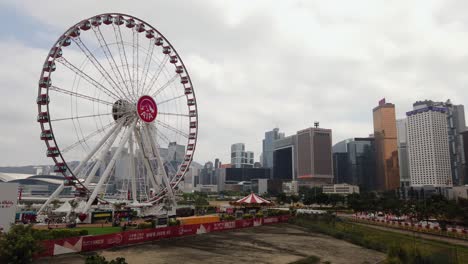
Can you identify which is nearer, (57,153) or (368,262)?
(368,262)

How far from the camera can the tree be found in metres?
19.5

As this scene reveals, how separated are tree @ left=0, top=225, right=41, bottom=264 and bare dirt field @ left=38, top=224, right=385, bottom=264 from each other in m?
4.11

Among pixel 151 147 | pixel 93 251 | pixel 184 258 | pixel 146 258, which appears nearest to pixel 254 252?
pixel 184 258

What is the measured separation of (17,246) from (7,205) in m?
10.3

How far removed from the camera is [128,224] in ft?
146

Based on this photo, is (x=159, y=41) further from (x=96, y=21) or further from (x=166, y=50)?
(x=96, y=21)

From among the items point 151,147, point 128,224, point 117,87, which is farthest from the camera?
point 151,147

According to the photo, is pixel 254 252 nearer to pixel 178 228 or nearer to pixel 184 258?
pixel 184 258

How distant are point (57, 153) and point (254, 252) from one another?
27.9 m

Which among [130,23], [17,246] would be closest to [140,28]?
[130,23]

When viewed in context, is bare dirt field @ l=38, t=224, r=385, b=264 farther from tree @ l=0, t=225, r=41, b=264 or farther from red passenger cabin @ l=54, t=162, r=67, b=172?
red passenger cabin @ l=54, t=162, r=67, b=172

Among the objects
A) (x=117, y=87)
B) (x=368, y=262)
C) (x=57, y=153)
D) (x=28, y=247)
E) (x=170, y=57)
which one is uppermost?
(x=170, y=57)

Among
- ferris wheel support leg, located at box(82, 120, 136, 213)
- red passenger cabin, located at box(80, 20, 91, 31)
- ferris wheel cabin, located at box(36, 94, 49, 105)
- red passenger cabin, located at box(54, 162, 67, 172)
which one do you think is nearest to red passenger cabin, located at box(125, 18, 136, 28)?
red passenger cabin, located at box(80, 20, 91, 31)

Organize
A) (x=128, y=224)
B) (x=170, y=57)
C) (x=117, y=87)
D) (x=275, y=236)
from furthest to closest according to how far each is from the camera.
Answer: (x=170, y=57) → (x=117, y=87) → (x=128, y=224) → (x=275, y=236)
